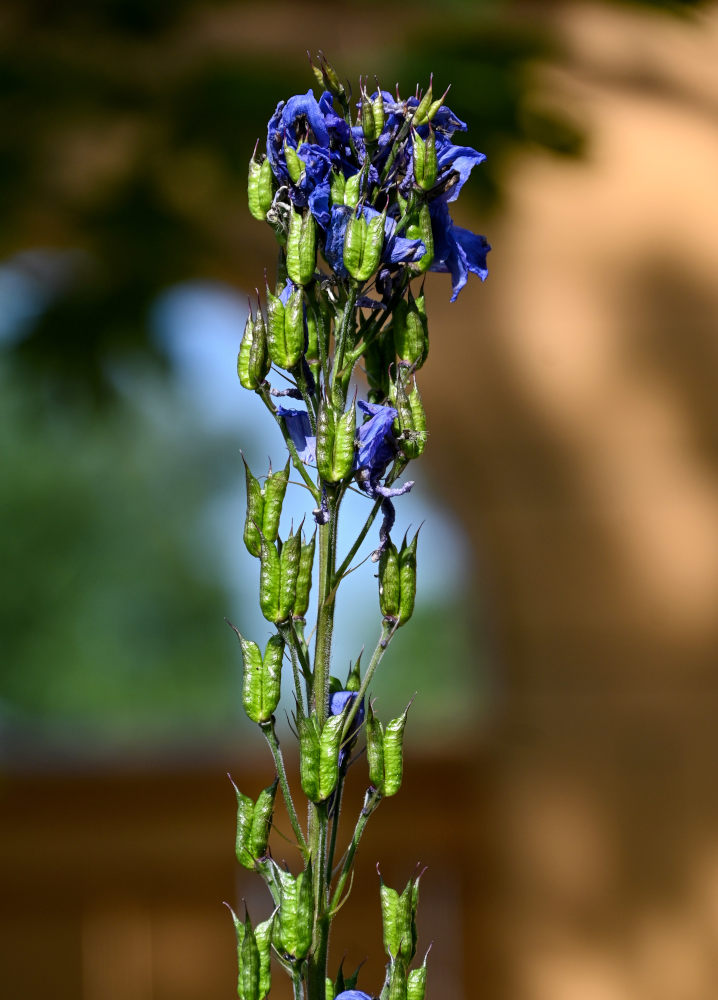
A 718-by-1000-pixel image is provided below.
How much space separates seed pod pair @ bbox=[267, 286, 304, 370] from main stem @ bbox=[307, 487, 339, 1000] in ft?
0.28

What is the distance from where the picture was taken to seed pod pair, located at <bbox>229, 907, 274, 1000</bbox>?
63 centimetres

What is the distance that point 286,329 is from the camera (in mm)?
673

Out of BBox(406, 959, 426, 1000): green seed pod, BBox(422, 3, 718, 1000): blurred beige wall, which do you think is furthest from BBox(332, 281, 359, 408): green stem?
BBox(422, 3, 718, 1000): blurred beige wall


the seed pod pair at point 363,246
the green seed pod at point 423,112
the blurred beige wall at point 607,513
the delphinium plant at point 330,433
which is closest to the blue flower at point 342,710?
the delphinium plant at point 330,433

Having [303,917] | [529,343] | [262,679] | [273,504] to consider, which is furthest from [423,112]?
[529,343]

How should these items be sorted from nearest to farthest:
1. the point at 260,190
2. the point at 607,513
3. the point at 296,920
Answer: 1. the point at 296,920
2. the point at 260,190
3. the point at 607,513

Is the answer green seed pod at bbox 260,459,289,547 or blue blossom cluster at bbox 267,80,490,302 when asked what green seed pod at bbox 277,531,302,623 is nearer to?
green seed pod at bbox 260,459,289,547

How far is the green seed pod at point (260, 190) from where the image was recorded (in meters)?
0.71

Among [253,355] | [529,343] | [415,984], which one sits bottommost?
[415,984]

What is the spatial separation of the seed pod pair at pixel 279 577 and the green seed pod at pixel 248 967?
0.18m

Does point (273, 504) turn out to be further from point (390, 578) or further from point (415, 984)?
point (415, 984)

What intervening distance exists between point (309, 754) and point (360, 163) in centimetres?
36

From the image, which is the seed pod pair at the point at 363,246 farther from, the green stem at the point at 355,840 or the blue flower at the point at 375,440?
the green stem at the point at 355,840

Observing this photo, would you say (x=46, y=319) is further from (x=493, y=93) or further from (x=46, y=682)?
(x=46, y=682)
